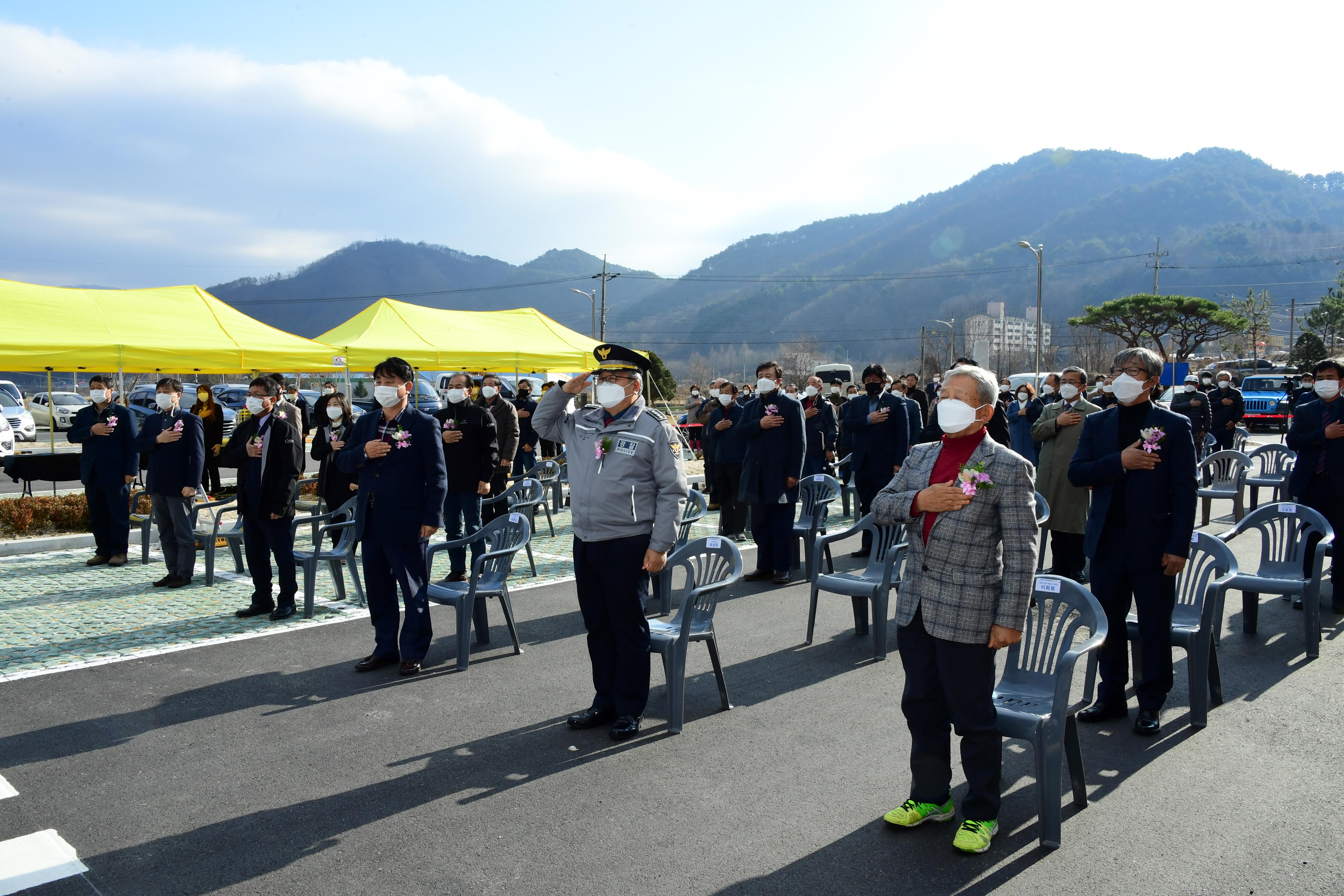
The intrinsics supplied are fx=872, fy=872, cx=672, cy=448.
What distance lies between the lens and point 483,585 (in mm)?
6289

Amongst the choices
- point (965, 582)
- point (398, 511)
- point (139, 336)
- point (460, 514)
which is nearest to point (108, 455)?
point (460, 514)

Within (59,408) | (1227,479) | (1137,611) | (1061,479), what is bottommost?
(1227,479)

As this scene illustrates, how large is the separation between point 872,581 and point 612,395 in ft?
8.91

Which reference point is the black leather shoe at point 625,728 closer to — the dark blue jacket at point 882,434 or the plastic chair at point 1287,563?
the plastic chair at point 1287,563

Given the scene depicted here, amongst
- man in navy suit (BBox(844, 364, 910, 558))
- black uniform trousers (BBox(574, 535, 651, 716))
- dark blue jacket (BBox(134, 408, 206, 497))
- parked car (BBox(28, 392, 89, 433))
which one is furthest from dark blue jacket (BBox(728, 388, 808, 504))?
parked car (BBox(28, 392, 89, 433))

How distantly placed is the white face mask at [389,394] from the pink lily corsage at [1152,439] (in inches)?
183

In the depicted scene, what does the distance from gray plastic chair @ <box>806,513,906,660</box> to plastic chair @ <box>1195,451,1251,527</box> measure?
6.51 meters

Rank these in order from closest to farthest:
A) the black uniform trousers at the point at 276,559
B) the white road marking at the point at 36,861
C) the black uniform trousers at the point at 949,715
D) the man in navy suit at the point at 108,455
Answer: the white road marking at the point at 36,861
the black uniform trousers at the point at 949,715
the black uniform trousers at the point at 276,559
the man in navy suit at the point at 108,455

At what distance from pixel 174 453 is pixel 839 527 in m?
8.34

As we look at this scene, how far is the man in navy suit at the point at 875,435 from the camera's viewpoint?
9.77m

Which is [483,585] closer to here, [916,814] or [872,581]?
[872,581]

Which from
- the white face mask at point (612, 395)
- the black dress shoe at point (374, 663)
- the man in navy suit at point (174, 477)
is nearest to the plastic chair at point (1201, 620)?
the white face mask at point (612, 395)

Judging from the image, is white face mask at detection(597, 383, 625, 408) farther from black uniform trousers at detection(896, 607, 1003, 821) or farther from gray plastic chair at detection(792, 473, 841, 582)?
gray plastic chair at detection(792, 473, 841, 582)

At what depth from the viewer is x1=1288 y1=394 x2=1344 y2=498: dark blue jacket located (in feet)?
23.6
